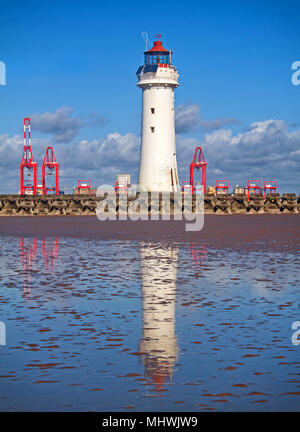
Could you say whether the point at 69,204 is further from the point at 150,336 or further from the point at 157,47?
the point at 150,336

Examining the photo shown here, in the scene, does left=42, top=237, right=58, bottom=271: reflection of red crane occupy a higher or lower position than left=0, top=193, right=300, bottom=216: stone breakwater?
lower

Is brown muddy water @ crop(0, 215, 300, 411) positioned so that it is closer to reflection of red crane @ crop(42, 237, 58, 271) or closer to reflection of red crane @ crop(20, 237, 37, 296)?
reflection of red crane @ crop(20, 237, 37, 296)

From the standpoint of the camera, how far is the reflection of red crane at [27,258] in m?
10.9

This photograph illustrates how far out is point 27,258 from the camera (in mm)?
15688

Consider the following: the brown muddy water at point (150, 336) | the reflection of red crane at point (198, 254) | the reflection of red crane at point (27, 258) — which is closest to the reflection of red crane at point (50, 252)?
the reflection of red crane at point (27, 258)

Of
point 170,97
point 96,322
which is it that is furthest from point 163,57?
point 96,322

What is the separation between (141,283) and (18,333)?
4197mm

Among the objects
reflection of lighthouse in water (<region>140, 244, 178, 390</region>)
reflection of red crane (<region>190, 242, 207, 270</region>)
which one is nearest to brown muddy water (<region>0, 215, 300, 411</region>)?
reflection of lighthouse in water (<region>140, 244, 178, 390</region>)

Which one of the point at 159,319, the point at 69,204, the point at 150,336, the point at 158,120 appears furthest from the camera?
the point at 69,204

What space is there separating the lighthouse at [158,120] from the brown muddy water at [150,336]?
36.0 meters

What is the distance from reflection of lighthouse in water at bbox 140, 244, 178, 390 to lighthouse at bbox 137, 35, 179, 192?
35103 mm

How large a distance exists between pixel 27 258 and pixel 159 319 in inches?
338

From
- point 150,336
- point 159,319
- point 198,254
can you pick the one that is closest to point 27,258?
point 198,254

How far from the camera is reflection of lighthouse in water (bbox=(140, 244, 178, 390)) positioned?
5.50 meters
